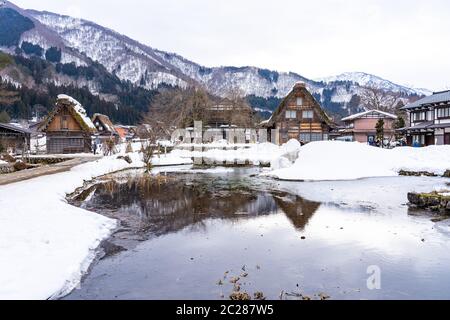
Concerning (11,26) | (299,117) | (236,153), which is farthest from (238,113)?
(11,26)

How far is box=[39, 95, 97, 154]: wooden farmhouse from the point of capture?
3431cm

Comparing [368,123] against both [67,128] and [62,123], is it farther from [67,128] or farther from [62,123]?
[62,123]

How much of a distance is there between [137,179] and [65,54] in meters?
150

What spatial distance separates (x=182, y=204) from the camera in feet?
38.5

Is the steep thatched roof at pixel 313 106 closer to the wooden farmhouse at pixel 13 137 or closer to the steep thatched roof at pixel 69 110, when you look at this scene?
the steep thatched roof at pixel 69 110

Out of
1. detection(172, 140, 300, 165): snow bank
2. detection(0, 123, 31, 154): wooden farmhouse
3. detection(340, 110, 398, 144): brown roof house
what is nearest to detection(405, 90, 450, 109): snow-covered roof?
detection(340, 110, 398, 144): brown roof house

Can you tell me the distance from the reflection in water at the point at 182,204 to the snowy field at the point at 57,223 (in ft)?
3.33

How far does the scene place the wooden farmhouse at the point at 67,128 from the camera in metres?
34.3

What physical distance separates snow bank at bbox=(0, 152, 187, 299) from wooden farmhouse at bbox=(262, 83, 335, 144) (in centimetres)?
3405

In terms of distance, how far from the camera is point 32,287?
4785mm

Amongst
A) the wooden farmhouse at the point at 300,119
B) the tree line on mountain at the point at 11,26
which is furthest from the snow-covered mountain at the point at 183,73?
the wooden farmhouse at the point at 300,119

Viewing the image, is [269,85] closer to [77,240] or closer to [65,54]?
[65,54]

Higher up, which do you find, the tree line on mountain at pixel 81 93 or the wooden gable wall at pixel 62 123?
the tree line on mountain at pixel 81 93

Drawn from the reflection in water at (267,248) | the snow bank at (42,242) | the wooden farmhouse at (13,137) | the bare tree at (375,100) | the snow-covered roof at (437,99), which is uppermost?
the bare tree at (375,100)
